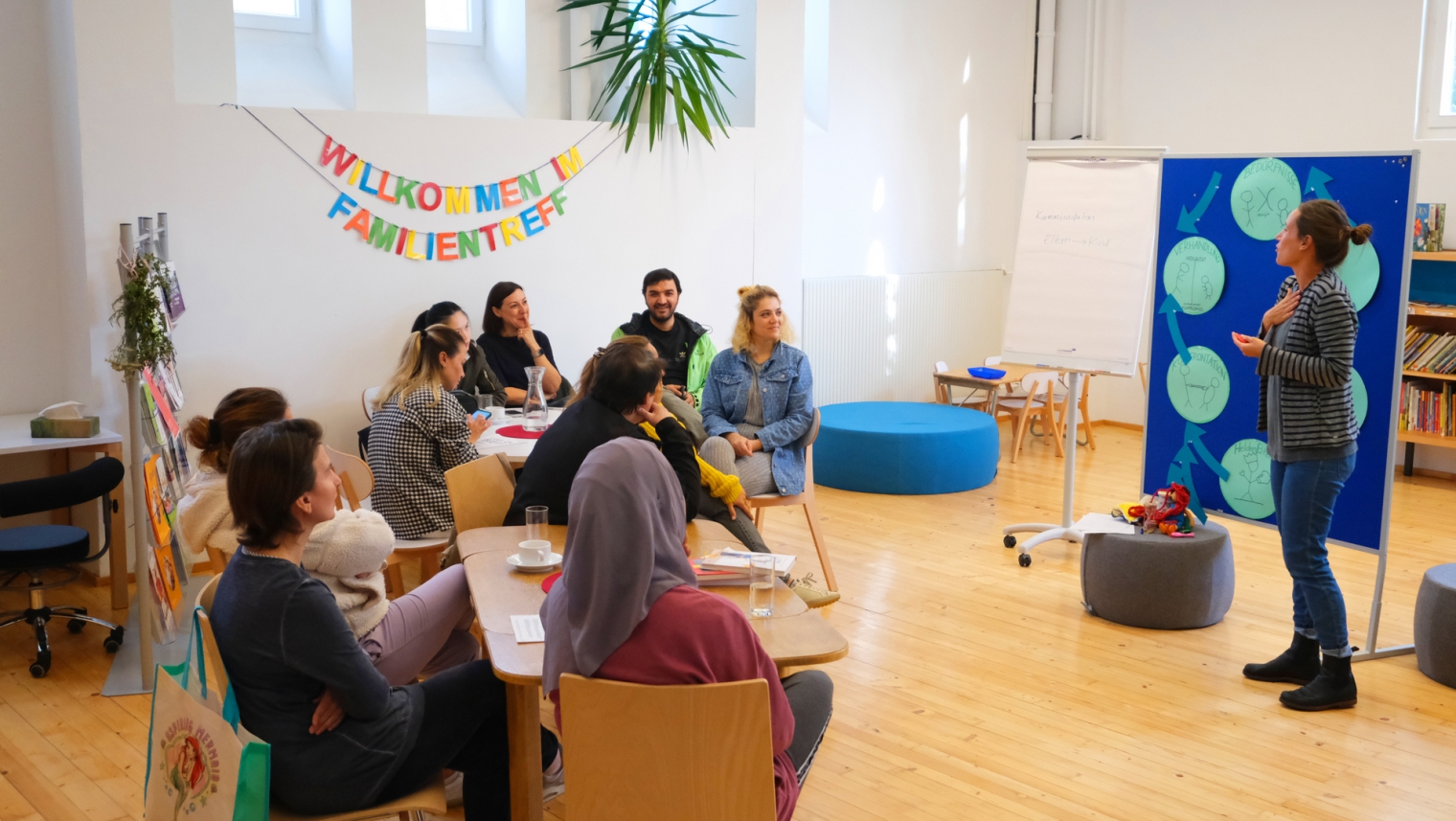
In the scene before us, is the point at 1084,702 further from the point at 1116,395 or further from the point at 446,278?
the point at 1116,395

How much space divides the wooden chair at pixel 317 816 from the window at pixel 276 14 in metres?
4.24

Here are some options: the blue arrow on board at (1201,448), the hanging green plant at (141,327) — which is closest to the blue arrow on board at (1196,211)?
the blue arrow on board at (1201,448)

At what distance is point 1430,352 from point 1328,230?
4.01 meters

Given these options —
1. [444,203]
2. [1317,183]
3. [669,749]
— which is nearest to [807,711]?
[669,749]

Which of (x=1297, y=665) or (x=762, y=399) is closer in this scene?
(x=1297, y=665)

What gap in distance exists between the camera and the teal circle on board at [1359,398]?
13.9 ft

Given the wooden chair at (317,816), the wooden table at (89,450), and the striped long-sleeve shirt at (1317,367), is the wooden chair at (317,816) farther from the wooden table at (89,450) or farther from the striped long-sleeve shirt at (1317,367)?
the striped long-sleeve shirt at (1317,367)

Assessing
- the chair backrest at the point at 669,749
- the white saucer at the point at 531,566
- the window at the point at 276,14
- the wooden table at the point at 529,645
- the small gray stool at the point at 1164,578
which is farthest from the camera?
the window at the point at 276,14

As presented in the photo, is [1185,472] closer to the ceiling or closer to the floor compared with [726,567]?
closer to the floor

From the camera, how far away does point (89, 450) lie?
4984 mm

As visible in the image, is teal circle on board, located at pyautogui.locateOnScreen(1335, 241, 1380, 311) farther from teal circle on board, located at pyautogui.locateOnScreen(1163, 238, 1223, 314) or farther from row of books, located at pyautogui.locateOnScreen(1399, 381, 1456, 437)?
row of books, located at pyautogui.locateOnScreen(1399, 381, 1456, 437)

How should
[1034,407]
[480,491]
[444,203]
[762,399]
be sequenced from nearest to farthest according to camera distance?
1. [480,491]
2. [762,399]
3. [444,203]
4. [1034,407]

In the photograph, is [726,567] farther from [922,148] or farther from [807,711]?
[922,148]

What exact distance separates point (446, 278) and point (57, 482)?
7.11ft
